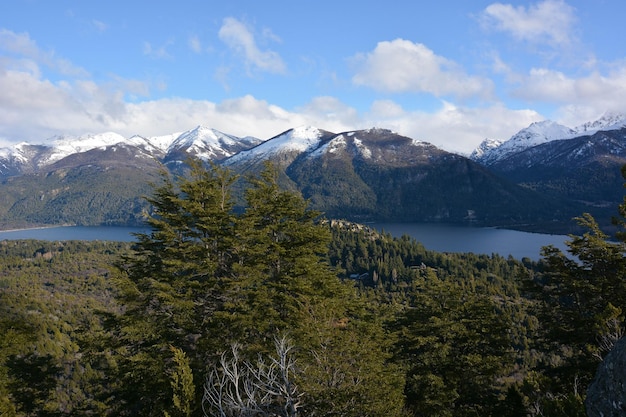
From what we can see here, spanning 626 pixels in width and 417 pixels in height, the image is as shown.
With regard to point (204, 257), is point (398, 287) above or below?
below

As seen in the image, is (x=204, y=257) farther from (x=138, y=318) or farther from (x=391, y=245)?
(x=391, y=245)

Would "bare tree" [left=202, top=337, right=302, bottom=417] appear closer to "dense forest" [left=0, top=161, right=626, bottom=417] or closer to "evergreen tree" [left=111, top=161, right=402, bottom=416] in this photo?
"dense forest" [left=0, top=161, right=626, bottom=417]

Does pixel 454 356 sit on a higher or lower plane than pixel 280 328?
lower

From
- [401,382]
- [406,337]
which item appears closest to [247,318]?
[401,382]

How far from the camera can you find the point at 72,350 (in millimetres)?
101062

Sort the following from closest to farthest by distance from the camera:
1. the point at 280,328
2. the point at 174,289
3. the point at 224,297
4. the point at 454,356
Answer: the point at 280,328 < the point at 174,289 < the point at 224,297 < the point at 454,356

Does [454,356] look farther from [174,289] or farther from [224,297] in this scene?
[174,289]

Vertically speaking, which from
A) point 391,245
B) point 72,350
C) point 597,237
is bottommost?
point 72,350

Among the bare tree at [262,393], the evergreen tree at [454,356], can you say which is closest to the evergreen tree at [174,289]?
the bare tree at [262,393]

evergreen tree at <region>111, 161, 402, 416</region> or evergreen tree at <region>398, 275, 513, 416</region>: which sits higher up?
evergreen tree at <region>111, 161, 402, 416</region>

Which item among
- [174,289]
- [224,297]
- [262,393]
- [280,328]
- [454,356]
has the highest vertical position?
[174,289]

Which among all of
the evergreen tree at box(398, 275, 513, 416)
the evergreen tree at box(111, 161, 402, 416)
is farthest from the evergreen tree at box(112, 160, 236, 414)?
the evergreen tree at box(398, 275, 513, 416)

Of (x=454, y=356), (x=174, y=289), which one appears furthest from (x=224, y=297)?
(x=454, y=356)

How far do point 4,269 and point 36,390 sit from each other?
216 metres
